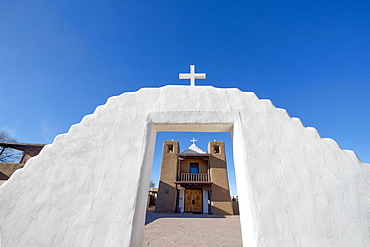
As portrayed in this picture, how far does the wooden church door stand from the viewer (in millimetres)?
15125

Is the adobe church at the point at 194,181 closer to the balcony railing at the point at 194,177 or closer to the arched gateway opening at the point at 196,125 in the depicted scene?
the balcony railing at the point at 194,177

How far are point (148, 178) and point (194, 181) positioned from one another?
500 inches

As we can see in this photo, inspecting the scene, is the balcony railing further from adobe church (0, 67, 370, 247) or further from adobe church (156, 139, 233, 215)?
adobe church (0, 67, 370, 247)

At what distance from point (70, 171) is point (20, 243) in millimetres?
918

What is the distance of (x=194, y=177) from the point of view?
15352 millimetres

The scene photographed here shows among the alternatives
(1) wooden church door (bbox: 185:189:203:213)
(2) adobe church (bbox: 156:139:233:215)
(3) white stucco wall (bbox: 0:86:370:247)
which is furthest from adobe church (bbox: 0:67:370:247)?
(1) wooden church door (bbox: 185:189:203:213)

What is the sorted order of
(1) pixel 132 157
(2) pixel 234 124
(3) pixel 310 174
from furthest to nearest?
(2) pixel 234 124 → (1) pixel 132 157 → (3) pixel 310 174

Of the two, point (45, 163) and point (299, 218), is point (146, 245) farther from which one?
point (299, 218)

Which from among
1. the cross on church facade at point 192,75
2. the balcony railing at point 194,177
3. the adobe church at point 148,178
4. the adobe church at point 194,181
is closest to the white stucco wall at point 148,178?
the adobe church at point 148,178

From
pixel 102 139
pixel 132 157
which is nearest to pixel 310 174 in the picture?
pixel 132 157

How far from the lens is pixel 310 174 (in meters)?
2.26

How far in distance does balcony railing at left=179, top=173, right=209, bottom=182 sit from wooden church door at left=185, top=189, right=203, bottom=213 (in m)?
1.57

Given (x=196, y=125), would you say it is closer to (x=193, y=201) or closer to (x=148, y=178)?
(x=148, y=178)

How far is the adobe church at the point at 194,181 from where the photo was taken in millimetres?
14078
